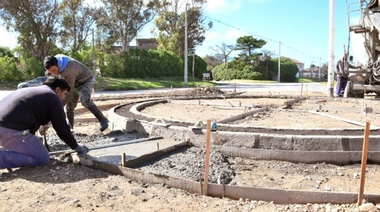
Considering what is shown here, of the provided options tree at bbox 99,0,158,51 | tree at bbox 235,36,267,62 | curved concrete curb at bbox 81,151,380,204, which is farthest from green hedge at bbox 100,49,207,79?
curved concrete curb at bbox 81,151,380,204

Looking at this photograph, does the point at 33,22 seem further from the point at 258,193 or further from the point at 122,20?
the point at 258,193

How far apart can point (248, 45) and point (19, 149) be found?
149 ft

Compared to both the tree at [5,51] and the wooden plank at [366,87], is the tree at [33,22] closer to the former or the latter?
the tree at [5,51]

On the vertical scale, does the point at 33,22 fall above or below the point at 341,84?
above

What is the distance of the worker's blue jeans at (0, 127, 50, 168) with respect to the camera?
362 cm

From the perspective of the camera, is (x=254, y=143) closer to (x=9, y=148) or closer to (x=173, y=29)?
(x=9, y=148)

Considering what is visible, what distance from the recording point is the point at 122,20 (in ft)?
97.9

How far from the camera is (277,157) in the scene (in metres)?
4.16

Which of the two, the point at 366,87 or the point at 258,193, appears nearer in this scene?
the point at 258,193

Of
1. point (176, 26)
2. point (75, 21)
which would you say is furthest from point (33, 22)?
point (176, 26)

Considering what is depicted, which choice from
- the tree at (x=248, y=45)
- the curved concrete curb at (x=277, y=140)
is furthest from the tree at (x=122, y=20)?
the curved concrete curb at (x=277, y=140)

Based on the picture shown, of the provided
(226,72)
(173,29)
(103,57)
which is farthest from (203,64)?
(103,57)

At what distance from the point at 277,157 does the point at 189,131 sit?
43.0 inches

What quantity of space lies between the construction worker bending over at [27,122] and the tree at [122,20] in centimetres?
2570
